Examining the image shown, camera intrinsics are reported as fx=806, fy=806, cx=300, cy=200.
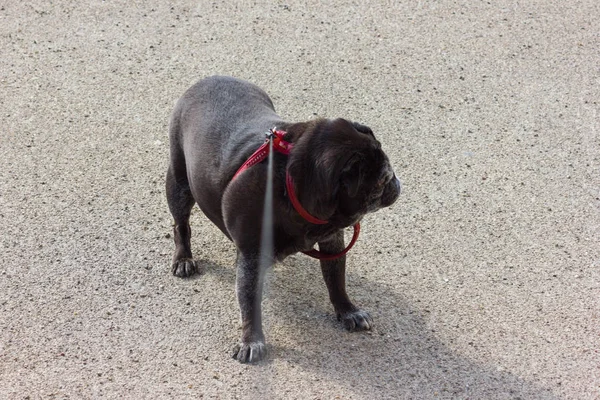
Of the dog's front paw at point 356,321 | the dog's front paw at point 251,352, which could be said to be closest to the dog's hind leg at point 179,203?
the dog's front paw at point 251,352

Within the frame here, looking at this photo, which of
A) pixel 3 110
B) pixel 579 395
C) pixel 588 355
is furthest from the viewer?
pixel 3 110

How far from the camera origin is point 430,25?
8.17m

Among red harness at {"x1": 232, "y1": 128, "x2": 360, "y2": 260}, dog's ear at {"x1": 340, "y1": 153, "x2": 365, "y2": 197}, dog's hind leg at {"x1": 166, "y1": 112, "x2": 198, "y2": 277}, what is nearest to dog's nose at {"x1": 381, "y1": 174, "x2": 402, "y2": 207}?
dog's ear at {"x1": 340, "y1": 153, "x2": 365, "y2": 197}

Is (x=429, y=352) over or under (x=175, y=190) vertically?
under

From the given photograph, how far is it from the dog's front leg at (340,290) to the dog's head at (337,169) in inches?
19.8

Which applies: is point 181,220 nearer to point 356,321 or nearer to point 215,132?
point 215,132

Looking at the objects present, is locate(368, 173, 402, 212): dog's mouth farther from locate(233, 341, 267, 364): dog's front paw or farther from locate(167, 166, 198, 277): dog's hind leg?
locate(167, 166, 198, 277): dog's hind leg

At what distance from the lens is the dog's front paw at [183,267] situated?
16.6 feet

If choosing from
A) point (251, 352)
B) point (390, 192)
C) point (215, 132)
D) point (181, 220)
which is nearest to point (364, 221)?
point (181, 220)

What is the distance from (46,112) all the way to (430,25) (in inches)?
152

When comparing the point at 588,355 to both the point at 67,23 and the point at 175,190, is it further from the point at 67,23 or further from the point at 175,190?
the point at 67,23

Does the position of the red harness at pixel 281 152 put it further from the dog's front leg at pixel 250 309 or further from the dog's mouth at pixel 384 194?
the dog's front leg at pixel 250 309

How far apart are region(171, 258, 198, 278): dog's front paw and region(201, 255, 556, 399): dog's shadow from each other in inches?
4.6

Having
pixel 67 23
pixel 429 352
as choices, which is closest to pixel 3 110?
pixel 67 23
